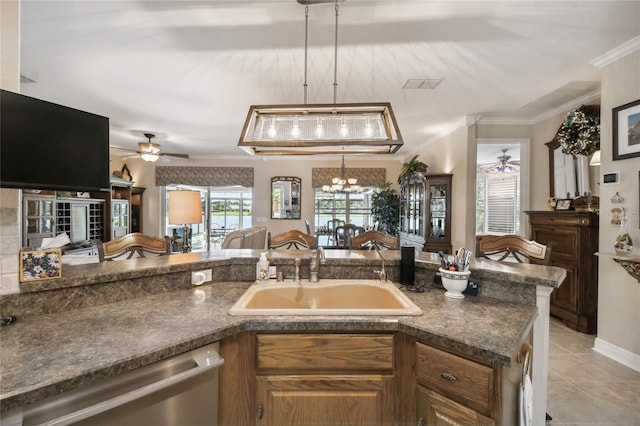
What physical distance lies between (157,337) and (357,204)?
6132 mm

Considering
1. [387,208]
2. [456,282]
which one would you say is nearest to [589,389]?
[456,282]

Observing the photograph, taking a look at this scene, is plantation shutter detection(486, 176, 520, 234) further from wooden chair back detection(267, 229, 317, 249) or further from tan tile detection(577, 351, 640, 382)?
wooden chair back detection(267, 229, 317, 249)

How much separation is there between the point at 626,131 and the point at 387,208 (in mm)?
3980

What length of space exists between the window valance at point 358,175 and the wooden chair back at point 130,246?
4.68m

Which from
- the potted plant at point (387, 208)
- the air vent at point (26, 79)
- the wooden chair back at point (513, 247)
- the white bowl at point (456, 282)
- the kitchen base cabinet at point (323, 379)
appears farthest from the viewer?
the potted plant at point (387, 208)

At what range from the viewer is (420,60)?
243 cm

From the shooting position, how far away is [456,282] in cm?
143

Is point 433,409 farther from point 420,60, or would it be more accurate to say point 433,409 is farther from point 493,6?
point 420,60

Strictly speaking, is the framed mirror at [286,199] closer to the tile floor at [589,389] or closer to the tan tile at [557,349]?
the tan tile at [557,349]

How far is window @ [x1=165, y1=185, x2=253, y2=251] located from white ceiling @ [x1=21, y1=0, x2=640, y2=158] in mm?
3476

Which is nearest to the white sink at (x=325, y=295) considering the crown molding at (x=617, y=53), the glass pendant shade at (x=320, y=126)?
the glass pendant shade at (x=320, y=126)

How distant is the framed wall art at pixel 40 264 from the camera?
1158 mm

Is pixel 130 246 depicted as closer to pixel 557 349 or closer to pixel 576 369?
pixel 576 369

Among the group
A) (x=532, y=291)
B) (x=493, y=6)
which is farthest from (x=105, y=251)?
(x=493, y=6)
